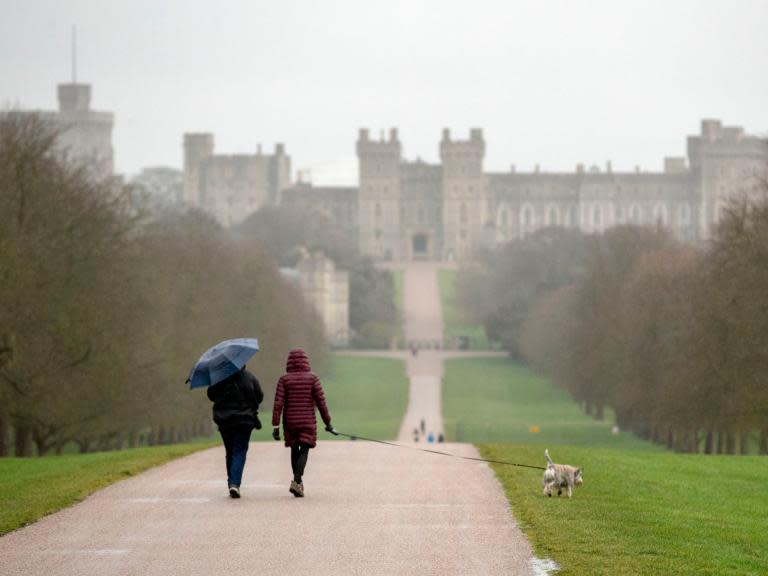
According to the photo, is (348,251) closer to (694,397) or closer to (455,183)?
(455,183)

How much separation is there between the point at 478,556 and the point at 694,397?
24934mm

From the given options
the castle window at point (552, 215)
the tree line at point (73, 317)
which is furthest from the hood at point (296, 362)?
the castle window at point (552, 215)

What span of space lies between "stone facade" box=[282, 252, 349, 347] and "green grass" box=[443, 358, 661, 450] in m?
16.8

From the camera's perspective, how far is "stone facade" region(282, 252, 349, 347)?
116438 millimetres

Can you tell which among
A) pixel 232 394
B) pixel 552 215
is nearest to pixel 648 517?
pixel 232 394

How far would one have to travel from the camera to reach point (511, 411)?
228 feet

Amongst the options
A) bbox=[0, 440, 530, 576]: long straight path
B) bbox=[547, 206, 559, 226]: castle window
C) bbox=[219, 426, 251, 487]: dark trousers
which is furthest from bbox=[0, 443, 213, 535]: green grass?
bbox=[547, 206, 559, 226]: castle window

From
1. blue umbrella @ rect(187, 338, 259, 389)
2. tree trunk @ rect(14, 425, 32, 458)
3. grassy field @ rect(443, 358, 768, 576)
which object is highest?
blue umbrella @ rect(187, 338, 259, 389)

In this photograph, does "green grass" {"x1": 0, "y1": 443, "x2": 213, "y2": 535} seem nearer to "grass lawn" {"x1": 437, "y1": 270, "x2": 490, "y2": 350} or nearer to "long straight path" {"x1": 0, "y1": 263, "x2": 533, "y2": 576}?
"long straight path" {"x1": 0, "y1": 263, "x2": 533, "y2": 576}

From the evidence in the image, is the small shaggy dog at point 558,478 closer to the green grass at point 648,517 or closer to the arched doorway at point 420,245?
the green grass at point 648,517

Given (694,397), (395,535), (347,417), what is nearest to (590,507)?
(395,535)

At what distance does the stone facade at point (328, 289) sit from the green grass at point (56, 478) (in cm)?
9168

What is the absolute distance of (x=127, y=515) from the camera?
573 inches

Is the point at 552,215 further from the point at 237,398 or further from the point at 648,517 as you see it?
the point at 648,517
